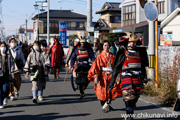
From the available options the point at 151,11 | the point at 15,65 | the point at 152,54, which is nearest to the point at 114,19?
the point at 152,54

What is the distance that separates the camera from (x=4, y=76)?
8773mm

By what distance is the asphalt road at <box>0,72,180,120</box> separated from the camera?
7323 millimetres

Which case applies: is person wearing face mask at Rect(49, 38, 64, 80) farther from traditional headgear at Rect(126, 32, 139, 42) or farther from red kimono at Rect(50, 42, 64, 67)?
traditional headgear at Rect(126, 32, 139, 42)

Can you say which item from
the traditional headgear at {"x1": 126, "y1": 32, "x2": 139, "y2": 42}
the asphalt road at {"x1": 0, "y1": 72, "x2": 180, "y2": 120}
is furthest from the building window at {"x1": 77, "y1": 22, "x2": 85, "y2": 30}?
the traditional headgear at {"x1": 126, "y1": 32, "x2": 139, "y2": 42}

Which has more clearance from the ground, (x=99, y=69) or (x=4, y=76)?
(x=99, y=69)

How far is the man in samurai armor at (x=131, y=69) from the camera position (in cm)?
633

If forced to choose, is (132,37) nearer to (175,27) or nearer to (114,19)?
(175,27)

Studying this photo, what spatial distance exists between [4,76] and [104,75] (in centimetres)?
304

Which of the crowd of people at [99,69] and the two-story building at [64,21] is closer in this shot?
the crowd of people at [99,69]

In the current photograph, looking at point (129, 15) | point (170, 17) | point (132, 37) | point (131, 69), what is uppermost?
point (129, 15)

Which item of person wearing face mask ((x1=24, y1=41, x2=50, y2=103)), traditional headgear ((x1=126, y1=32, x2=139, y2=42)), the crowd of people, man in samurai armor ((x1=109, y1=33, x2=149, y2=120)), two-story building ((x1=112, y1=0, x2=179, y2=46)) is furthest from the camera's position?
two-story building ((x1=112, y1=0, x2=179, y2=46))

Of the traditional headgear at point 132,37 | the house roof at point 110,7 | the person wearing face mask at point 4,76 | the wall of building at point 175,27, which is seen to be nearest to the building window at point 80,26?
the house roof at point 110,7

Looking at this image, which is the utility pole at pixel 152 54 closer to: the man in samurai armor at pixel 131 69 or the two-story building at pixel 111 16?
the man in samurai armor at pixel 131 69

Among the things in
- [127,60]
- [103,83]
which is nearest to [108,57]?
[103,83]
